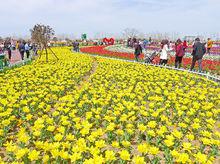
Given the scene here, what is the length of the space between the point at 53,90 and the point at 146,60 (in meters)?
12.9

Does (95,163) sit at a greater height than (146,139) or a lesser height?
greater

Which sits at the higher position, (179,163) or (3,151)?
(179,163)

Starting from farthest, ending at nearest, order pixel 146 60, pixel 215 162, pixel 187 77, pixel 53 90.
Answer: pixel 146 60 → pixel 187 77 → pixel 53 90 → pixel 215 162

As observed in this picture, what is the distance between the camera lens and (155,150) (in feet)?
16.6

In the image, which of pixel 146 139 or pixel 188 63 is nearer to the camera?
pixel 146 139

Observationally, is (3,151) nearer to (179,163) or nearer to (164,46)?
(179,163)

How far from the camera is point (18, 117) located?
8562 millimetres

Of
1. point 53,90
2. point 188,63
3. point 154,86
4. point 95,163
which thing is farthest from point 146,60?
point 95,163

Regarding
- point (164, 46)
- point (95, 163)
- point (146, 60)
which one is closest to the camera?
point (95, 163)

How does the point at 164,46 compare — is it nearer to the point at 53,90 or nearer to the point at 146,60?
the point at 146,60

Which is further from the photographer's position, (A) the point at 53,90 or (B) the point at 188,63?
(B) the point at 188,63

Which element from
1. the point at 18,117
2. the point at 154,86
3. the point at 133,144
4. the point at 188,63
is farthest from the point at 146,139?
the point at 188,63

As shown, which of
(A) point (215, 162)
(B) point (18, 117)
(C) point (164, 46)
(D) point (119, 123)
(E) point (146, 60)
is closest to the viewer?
(A) point (215, 162)

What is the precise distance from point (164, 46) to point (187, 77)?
182 inches
